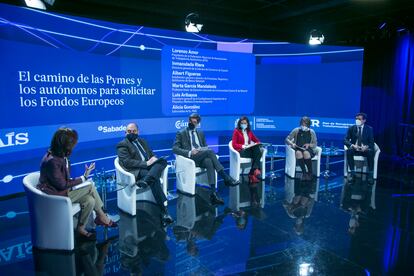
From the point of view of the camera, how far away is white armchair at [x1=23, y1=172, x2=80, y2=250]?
8.87 feet

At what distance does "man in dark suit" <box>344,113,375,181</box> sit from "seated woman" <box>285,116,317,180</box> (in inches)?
25.0

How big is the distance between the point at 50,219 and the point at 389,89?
24.5 ft

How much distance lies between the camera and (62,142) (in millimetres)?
2734

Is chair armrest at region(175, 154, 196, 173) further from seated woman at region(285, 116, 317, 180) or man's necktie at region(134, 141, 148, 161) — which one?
seated woman at region(285, 116, 317, 180)

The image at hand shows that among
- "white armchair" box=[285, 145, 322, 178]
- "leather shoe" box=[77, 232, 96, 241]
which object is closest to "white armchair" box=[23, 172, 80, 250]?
"leather shoe" box=[77, 232, 96, 241]

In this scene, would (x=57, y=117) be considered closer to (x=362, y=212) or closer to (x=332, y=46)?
(x=362, y=212)

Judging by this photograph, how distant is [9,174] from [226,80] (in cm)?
407

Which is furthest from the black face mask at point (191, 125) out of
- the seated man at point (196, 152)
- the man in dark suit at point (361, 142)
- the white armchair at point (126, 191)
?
the man in dark suit at point (361, 142)

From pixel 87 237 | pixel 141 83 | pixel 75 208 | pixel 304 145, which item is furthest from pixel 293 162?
pixel 75 208

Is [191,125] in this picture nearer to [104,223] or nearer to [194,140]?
[194,140]

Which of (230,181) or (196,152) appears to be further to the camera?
(230,181)

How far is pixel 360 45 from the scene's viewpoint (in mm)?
7637

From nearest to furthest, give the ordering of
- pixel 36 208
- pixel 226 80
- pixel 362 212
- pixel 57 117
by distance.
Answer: pixel 36 208
pixel 362 212
pixel 57 117
pixel 226 80

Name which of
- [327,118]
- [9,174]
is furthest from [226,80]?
[9,174]
